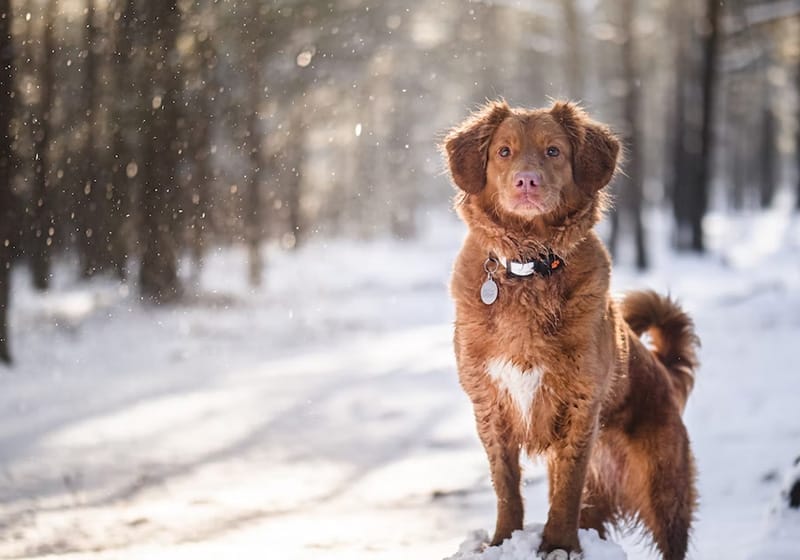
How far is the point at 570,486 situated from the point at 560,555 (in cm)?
27

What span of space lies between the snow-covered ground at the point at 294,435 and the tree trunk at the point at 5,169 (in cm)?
68

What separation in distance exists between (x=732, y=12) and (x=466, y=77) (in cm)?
1400

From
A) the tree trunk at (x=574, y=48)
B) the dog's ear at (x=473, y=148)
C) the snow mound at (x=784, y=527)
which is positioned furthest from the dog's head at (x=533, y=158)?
the tree trunk at (x=574, y=48)

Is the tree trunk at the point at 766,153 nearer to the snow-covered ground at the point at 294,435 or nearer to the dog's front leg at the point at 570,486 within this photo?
the snow-covered ground at the point at 294,435

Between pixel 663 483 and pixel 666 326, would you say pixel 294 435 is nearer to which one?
pixel 666 326

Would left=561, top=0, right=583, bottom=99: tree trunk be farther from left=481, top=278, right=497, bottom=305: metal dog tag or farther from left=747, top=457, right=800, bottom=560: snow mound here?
left=481, top=278, right=497, bottom=305: metal dog tag

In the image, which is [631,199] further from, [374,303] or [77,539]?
[77,539]

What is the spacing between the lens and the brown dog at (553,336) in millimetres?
3266

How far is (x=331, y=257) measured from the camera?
2791cm

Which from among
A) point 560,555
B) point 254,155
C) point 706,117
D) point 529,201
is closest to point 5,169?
point 529,201

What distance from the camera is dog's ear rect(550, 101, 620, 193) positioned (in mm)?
3396

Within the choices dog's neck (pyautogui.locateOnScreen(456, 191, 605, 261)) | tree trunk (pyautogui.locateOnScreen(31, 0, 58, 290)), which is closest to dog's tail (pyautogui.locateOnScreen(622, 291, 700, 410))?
dog's neck (pyautogui.locateOnScreen(456, 191, 605, 261))

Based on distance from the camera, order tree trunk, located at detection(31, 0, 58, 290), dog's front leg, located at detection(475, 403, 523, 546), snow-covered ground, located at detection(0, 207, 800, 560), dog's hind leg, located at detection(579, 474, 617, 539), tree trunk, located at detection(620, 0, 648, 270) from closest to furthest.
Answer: dog's front leg, located at detection(475, 403, 523, 546) → dog's hind leg, located at detection(579, 474, 617, 539) → snow-covered ground, located at detection(0, 207, 800, 560) → tree trunk, located at detection(31, 0, 58, 290) → tree trunk, located at detection(620, 0, 648, 270)

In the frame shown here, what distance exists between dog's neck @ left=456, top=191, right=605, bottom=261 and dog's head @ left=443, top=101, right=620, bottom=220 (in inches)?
1.5
